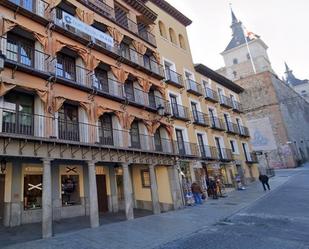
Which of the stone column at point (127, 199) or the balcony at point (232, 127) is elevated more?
the balcony at point (232, 127)

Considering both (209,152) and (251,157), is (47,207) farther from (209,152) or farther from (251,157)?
(251,157)

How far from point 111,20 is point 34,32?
6192 millimetres

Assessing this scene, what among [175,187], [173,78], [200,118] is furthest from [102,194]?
[200,118]

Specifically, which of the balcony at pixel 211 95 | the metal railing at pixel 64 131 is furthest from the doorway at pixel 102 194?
the balcony at pixel 211 95

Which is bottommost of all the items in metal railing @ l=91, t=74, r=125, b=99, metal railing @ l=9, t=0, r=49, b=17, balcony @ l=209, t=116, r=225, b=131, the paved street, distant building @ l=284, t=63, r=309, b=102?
the paved street

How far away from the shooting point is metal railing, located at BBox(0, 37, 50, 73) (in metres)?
11.9

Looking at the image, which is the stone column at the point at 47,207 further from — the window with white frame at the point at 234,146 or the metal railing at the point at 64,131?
the window with white frame at the point at 234,146

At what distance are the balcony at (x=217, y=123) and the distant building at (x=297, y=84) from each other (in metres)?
71.1

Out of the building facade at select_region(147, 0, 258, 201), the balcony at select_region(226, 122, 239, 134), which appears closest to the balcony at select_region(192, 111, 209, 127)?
the building facade at select_region(147, 0, 258, 201)

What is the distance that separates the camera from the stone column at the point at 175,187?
16922 mm

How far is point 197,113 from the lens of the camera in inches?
928

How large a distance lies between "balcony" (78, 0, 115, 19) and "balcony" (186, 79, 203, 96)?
889cm

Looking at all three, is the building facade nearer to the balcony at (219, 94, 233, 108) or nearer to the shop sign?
the balcony at (219, 94, 233, 108)

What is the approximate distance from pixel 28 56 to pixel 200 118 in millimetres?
15214
